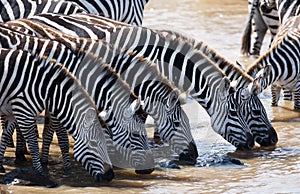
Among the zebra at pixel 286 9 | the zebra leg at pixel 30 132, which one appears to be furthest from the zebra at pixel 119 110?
the zebra at pixel 286 9

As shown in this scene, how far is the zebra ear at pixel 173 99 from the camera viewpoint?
9730mm

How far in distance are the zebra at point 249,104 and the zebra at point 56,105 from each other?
1.74 metres

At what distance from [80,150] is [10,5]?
306 cm

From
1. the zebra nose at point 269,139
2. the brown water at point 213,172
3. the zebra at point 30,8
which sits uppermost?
the zebra at point 30,8

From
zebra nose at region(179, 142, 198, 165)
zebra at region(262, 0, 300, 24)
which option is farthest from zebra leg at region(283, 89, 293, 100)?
zebra nose at region(179, 142, 198, 165)

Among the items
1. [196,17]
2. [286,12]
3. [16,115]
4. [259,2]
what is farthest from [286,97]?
[196,17]

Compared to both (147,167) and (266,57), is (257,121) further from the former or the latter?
(147,167)

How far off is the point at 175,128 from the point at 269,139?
117 cm

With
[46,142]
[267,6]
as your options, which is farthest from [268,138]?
[267,6]

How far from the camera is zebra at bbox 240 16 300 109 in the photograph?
37.6 feet

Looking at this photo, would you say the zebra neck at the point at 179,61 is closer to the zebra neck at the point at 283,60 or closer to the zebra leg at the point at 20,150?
the zebra neck at the point at 283,60

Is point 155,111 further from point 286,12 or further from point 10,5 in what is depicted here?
point 286,12

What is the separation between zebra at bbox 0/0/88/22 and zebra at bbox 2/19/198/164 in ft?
5.11

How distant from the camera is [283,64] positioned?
11.7 m
